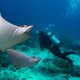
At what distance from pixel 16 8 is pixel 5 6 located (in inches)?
357

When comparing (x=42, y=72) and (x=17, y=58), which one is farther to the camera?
(x=42, y=72)

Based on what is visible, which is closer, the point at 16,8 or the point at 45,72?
the point at 45,72

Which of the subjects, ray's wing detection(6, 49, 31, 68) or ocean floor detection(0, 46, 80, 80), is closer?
ray's wing detection(6, 49, 31, 68)

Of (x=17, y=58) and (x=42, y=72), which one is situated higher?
(x=42, y=72)

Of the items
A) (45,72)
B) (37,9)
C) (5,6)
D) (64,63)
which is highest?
(37,9)

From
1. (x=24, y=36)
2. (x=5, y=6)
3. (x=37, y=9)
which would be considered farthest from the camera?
(x=37, y=9)

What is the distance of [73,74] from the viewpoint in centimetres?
714

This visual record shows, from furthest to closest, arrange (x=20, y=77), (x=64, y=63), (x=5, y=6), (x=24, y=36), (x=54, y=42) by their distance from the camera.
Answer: (x=5, y=6), (x=64, y=63), (x=54, y=42), (x=20, y=77), (x=24, y=36)

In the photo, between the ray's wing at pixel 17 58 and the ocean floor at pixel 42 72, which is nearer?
the ray's wing at pixel 17 58

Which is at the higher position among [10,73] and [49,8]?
[49,8]

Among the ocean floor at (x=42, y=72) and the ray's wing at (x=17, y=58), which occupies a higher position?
the ocean floor at (x=42, y=72)

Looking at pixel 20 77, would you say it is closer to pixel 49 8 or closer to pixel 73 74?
pixel 73 74

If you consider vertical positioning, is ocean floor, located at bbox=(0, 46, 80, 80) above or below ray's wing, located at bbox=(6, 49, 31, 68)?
above

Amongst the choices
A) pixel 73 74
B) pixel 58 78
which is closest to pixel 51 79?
pixel 58 78
